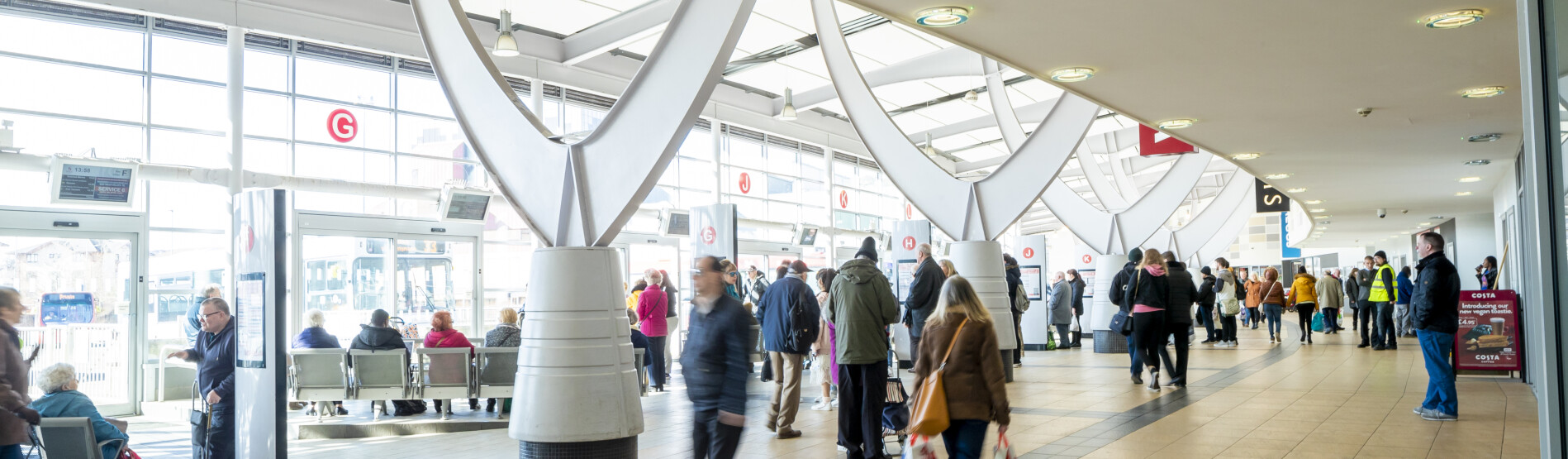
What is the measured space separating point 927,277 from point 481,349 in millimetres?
4146

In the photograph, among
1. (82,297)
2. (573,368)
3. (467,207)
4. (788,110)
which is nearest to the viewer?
(573,368)

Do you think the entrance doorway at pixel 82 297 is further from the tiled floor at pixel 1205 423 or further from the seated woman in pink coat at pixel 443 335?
the seated woman in pink coat at pixel 443 335

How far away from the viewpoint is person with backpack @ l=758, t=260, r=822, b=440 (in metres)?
7.18

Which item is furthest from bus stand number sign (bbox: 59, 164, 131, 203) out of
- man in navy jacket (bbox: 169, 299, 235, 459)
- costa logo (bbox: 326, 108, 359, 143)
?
man in navy jacket (bbox: 169, 299, 235, 459)

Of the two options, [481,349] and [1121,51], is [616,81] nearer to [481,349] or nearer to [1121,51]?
[481,349]

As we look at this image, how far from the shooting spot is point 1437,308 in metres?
7.57

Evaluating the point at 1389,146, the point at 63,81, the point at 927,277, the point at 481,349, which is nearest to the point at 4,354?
the point at 481,349

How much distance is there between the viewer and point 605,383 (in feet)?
20.3

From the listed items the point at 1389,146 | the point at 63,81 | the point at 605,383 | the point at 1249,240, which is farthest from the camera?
the point at 1249,240

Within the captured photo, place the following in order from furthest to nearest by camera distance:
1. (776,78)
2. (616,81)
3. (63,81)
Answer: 1. (776,78)
2. (616,81)
3. (63,81)

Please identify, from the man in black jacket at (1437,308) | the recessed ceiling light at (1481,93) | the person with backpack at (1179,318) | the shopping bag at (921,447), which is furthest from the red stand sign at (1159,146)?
the shopping bag at (921,447)

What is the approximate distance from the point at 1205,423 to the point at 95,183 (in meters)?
11.7

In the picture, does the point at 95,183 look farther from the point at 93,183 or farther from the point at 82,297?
the point at 82,297

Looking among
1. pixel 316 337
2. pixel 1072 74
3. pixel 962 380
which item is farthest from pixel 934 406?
pixel 316 337
